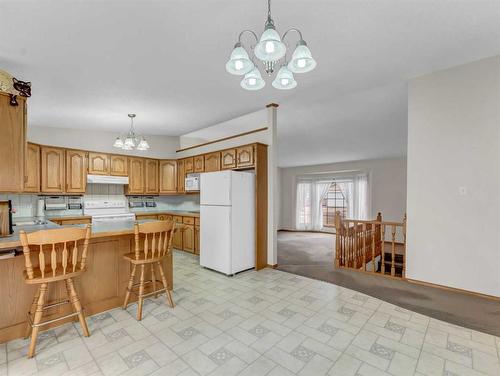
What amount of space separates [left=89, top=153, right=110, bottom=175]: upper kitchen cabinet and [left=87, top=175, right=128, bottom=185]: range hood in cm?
11

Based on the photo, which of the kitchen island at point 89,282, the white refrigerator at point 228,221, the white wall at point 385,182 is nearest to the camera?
the kitchen island at point 89,282

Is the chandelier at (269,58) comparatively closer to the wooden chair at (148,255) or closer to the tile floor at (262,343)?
the wooden chair at (148,255)

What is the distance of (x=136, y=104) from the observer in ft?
13.2

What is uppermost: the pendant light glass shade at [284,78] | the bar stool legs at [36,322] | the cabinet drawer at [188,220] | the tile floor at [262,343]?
the pendant light glass shade at [284,78]

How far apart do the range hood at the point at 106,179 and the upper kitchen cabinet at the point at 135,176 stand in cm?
14

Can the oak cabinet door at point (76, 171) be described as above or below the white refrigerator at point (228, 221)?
above

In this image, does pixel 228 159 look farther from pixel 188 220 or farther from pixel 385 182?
pixel 385 182

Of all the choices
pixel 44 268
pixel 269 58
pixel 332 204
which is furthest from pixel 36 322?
pixel 332 204

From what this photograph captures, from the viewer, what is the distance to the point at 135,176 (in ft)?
18.9

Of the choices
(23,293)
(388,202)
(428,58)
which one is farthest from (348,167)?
(23,293)

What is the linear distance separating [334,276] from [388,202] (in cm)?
493

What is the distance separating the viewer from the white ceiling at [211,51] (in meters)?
1.98

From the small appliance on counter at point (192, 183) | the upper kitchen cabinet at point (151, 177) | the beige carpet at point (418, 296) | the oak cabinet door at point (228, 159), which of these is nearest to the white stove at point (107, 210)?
the upper kitchen cabinet at point (151, 177)

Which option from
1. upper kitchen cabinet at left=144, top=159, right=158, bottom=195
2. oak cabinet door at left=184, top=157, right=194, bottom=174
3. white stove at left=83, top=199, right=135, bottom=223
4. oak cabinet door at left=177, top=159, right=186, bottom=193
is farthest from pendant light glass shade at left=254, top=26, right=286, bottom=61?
upper kitchen cabinet at left=144, top=159, right=158, bottom=195
